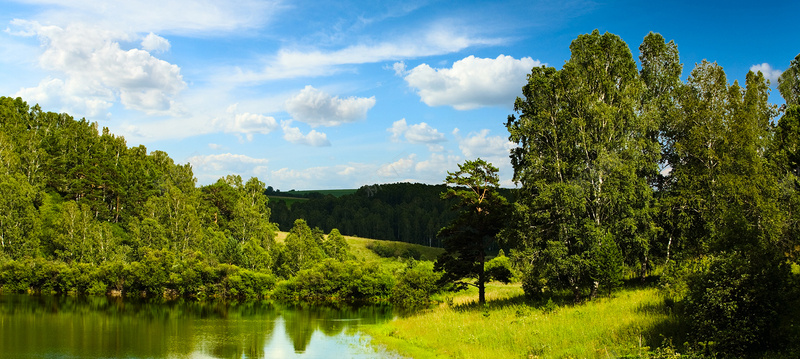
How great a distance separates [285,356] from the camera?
112 feet

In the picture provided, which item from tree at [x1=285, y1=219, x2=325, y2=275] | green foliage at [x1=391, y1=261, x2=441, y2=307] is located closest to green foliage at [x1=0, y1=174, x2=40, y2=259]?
tree at [x1=285, y1=219, x2=325, y2=275]

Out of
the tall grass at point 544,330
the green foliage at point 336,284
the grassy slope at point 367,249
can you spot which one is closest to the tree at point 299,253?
the green foliage at point 336,284

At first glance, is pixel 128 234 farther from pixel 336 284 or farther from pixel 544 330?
pixel 544 330

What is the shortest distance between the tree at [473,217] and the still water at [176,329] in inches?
422

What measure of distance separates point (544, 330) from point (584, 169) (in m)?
13.7

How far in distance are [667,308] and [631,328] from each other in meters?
3.40

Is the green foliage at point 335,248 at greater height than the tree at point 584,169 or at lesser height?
lesser

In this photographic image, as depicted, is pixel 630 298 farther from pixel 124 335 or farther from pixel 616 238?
pixel 124 335

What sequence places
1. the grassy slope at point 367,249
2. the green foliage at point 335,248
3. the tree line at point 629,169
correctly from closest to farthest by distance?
1. the tree line at point 629,169
2. the green foliage at point 335,248
3. the grassy slope at point 367,249

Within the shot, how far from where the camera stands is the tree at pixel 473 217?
4491 centimetres

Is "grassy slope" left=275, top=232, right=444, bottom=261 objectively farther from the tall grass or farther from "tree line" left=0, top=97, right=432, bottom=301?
the tall grass

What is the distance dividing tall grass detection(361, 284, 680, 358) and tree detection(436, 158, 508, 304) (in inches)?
235

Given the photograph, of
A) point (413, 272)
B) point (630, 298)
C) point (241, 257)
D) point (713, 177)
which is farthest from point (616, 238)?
point (241, 257)

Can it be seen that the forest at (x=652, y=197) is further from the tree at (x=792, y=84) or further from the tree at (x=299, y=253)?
the tree at (x=299, y=253)
